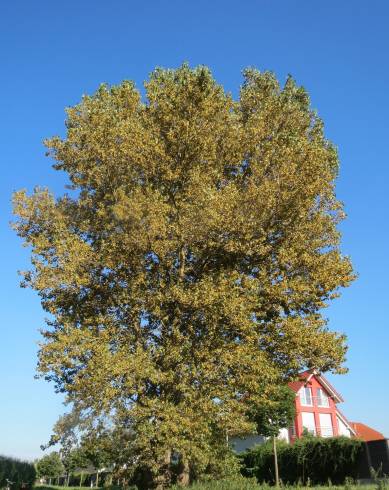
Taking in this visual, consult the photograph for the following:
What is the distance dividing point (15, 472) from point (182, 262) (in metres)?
13.7

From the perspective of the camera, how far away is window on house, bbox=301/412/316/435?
209ft

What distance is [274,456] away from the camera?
43531 mm

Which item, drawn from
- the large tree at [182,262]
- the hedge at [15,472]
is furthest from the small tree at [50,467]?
the large tree at [182,262]

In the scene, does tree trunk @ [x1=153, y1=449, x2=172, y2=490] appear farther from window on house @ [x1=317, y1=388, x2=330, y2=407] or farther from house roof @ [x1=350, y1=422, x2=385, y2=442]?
house roof @ [x1=350, y1=422, x2=385, y2=442]

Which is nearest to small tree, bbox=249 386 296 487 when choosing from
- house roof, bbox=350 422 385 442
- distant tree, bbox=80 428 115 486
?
distant tree, bbox=80 428 115 486

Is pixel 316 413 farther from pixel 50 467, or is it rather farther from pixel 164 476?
pixel 50 467

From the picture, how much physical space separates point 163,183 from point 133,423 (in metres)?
11.1

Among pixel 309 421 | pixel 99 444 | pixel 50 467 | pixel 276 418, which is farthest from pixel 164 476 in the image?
pixel 50 467

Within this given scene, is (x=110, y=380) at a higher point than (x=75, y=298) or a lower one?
lower

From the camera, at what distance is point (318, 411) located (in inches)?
2581

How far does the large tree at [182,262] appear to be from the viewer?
18.7 m

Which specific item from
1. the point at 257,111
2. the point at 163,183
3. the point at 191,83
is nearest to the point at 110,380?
the point at 163,183

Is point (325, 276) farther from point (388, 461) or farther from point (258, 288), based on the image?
point (388, 461)

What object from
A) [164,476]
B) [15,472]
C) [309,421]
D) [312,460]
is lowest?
[164,476]
